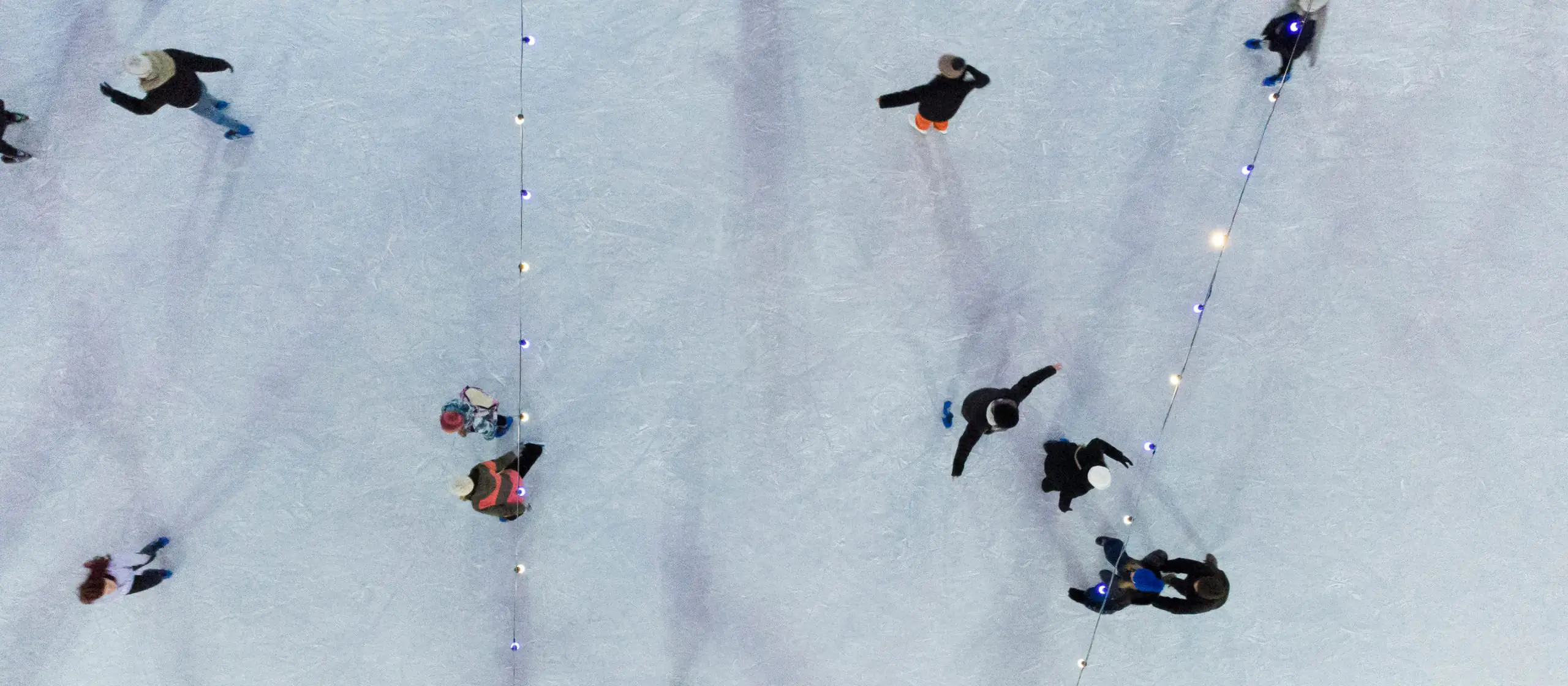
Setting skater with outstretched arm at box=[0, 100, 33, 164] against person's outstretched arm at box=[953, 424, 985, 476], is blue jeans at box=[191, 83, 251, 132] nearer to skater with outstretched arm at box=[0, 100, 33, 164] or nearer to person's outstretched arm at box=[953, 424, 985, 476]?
skater with outstretched arm at box=[0, 100, 33, 164]

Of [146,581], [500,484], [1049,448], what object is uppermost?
[1049,448]

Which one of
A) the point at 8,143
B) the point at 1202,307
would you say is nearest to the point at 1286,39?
the point at 1202,307

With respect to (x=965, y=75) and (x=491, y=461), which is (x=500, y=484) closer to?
(x=491, y=461)

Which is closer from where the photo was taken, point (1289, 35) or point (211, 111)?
point (211, 111)

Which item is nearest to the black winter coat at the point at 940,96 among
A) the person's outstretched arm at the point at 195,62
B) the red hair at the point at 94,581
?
the person's outstretched arm at the point at 195,62

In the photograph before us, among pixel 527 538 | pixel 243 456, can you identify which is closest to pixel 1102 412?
pixel 527 538

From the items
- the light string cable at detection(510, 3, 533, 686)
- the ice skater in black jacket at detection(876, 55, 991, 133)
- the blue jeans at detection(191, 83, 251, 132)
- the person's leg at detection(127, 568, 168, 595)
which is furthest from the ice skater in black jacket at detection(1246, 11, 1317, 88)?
the person's leg at detection(127, 568, 168, 595)
